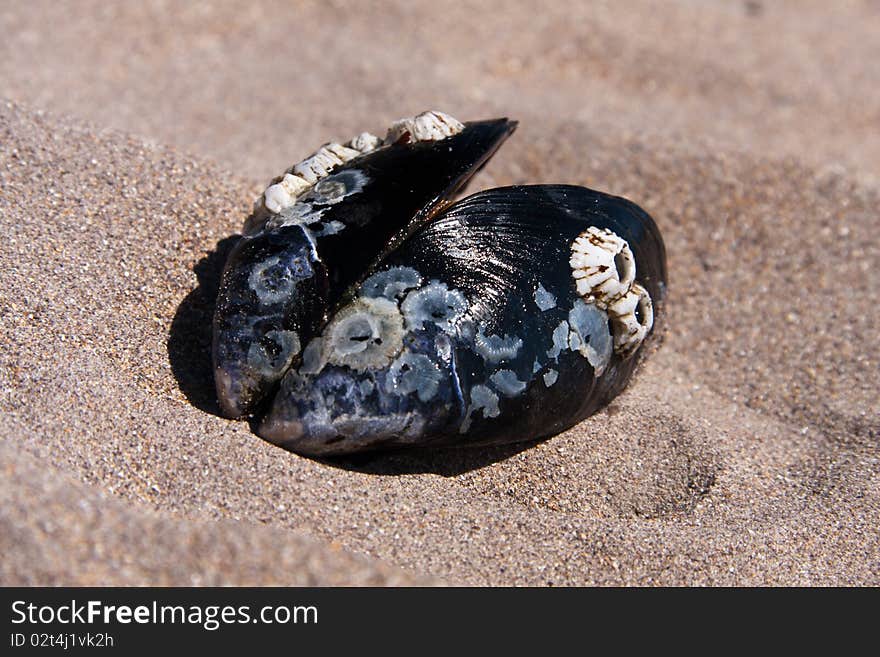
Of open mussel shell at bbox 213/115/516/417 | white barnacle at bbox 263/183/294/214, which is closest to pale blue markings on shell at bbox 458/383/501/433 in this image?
open mussel shell at bbox 213/115/516/417

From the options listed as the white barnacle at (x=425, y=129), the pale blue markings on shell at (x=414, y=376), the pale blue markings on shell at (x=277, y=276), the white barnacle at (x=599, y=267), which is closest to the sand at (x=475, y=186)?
the pale blue markings on shell at (x=414, y=376)

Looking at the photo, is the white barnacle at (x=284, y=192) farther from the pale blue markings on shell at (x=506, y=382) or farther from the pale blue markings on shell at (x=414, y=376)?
the pale blue markings on shell at (x=506, y=382)

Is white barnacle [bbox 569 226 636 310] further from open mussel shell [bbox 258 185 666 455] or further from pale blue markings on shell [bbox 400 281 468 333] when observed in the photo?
pale blue markings on shell [bbox 400 281 468 333]

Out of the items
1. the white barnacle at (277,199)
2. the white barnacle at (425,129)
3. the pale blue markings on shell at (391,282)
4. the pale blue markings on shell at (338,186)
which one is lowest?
the pale blue markings on shell at (391,282)

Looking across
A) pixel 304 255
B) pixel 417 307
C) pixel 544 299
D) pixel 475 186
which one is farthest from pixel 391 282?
pixel 475 186

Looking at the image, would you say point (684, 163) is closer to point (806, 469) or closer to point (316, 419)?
point (806, 469)
